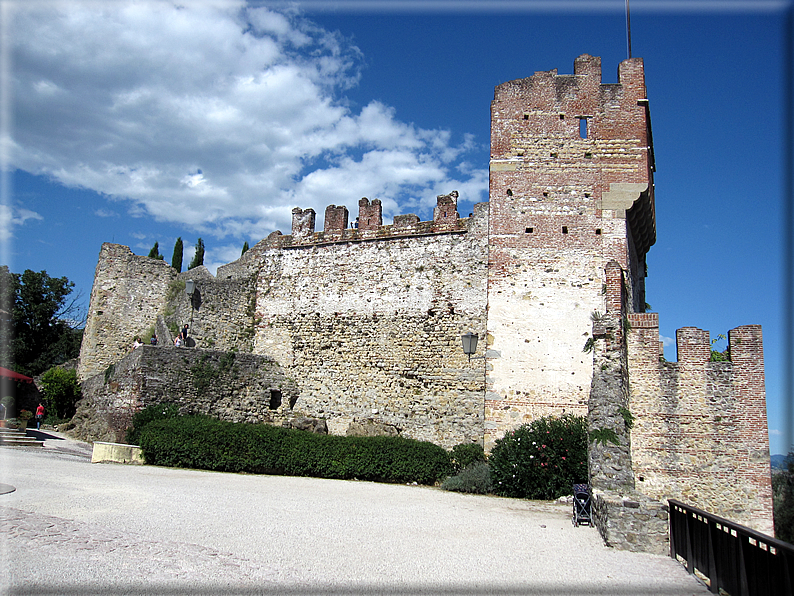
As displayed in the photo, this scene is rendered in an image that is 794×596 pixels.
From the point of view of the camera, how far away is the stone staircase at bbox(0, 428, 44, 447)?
15.5 m

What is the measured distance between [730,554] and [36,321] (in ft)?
111

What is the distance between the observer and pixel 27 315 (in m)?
30.0

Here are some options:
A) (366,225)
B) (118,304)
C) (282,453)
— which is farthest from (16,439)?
(366,225)

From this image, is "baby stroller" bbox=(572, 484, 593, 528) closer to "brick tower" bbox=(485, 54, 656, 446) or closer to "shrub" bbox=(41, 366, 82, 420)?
"brick tower" bbox=(485, 54, 656, 446)

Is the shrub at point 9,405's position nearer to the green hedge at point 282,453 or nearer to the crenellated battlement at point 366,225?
the green hedge at point 282,453

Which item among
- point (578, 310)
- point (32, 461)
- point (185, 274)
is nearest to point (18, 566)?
point (32, 461)

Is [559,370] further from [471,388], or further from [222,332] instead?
[222,332]

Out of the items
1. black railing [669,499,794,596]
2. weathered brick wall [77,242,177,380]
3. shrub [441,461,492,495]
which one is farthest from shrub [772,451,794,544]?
weathered brick wall [77,242,177,380]

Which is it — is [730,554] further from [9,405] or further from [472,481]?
[9,405]

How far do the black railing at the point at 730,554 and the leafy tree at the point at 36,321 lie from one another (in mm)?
30937

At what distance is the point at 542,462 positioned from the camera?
40.7ft

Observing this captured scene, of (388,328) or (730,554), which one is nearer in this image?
(730,554)

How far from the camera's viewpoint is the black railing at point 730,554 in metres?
4.86

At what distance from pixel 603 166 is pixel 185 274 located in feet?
52.2
